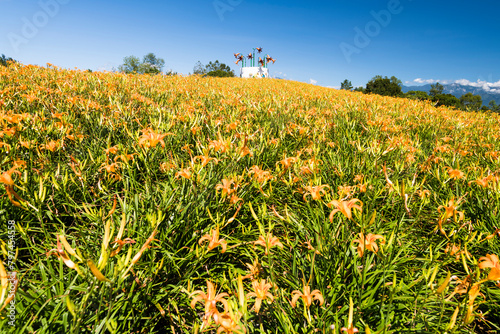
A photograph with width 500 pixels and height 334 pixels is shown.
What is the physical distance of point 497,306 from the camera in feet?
4.15

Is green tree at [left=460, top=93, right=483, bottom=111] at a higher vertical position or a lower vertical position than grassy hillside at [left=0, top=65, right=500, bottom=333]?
higher

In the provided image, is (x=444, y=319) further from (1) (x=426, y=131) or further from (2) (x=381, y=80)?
(2) (x=381, y=80)

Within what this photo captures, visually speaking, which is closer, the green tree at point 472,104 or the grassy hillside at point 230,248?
the grassy hillside at point 230,248

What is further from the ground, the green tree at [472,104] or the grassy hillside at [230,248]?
the green tree at [472,104]

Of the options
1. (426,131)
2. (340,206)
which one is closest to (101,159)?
(340,206)

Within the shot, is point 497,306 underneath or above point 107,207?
underneath

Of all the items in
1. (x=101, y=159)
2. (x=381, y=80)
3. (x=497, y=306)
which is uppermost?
(x=381, y=80)

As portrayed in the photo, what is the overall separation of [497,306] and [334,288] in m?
0.92

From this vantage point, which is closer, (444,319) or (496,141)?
(444,319)

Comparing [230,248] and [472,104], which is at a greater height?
[472,104]

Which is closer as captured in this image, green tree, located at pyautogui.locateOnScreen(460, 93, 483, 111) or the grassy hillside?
the grassy hillside

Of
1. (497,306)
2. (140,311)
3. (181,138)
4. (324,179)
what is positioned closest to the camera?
(140,311)

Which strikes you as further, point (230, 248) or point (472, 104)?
point (472, 104)

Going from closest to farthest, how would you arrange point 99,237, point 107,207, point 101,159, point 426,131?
point 99,237 → point 107,207 → point 101,159 → point 426,131
